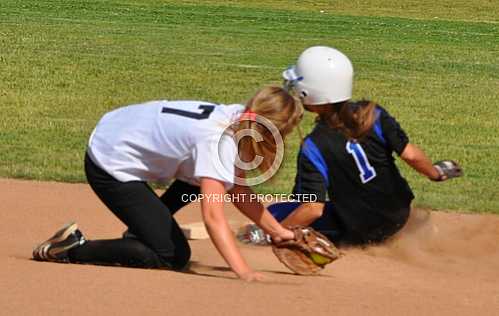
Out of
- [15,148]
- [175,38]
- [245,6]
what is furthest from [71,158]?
[245,6]

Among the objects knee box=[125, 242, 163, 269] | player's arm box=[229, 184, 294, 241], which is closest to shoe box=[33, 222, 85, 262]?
knee box=[125, 242, 163, 269]

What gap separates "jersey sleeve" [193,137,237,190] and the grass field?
306cm

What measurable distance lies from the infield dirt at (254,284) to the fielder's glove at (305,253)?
0.07 meters

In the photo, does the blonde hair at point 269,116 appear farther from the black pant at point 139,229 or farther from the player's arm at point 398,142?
the player's arm at point 398,142

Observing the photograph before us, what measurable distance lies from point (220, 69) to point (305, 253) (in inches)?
381

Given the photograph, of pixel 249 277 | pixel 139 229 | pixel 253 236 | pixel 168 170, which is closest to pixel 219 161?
pixel 168 170

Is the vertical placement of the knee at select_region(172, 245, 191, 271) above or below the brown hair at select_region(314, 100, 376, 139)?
below

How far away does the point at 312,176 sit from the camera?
281 inches

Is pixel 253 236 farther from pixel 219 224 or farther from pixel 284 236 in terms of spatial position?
pixel 219 224

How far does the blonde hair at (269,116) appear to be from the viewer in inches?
225

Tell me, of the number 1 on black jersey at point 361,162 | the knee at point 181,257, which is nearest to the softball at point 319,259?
the knee at point 181,257

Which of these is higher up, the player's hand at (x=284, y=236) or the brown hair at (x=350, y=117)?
the brown hair at (x=350, y=117)

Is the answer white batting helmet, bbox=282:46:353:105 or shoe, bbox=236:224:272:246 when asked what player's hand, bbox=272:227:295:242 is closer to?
white batting helmet, bbox=282:46:353:105

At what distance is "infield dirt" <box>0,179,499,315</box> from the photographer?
214 inches
